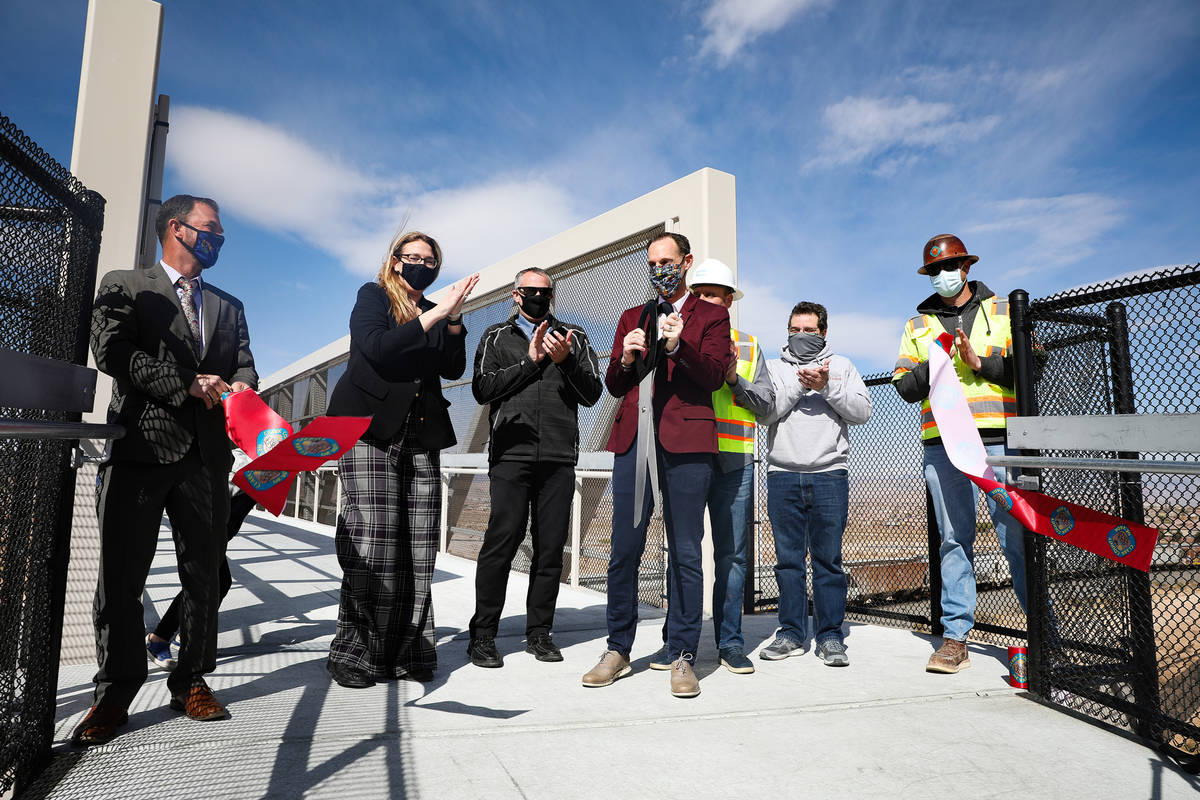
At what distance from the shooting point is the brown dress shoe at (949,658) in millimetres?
3174

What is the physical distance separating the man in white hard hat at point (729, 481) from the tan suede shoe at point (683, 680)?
404 millimetres

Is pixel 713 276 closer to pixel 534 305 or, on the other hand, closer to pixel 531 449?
pixel 534 305

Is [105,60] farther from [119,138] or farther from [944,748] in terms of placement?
[944,748]

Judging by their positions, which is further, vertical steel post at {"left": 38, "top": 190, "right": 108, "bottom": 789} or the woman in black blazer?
the woman in black blazer

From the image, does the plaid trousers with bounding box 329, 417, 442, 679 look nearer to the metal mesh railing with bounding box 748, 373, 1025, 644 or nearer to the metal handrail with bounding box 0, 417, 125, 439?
the metal handrail with bounding box 0, 417, 125, 439

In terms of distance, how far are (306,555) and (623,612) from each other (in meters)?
4.66

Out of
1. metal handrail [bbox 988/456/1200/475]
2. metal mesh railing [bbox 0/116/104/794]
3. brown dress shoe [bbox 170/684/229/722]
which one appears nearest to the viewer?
metal mesh railing [bbox 0/116/104/794]

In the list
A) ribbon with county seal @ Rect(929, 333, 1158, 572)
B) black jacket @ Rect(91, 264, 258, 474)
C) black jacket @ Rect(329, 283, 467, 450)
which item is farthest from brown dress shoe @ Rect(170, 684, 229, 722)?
ribbon with county seal @ Rect(929, 333, 1158, 572)

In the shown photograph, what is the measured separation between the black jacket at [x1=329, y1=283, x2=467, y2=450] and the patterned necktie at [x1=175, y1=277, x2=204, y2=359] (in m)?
0.54

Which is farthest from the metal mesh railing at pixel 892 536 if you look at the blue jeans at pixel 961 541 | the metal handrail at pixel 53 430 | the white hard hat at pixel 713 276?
the metal handrail at pixel 53 430

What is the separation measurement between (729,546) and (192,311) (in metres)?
2.36

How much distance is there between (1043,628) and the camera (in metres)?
2.80

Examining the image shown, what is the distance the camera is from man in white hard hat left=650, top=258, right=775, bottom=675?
330 centimetres

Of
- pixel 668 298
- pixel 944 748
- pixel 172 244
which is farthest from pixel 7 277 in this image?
pixel 944 748
